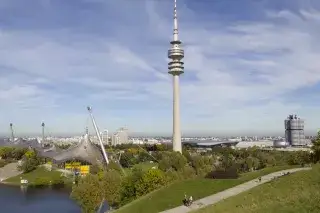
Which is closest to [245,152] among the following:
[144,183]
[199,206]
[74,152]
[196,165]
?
[196,165]

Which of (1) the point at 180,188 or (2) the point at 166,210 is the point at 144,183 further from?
(2) the point at 166,210

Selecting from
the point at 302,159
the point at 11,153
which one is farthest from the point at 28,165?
the point at 302,159

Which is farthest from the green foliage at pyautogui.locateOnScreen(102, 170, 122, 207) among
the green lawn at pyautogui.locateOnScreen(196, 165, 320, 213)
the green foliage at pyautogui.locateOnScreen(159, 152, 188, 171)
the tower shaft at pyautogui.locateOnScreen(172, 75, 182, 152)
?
the tower shaft at pyautogui.locateOnScreen(172, 75, 182, 152)

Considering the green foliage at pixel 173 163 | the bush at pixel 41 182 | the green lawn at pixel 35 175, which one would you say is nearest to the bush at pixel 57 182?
the bush at pixel 41 182

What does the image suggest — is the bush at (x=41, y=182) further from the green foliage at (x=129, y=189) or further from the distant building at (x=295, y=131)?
the distant building at (x=295, y=131)

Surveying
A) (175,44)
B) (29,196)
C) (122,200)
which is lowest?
(29,196)

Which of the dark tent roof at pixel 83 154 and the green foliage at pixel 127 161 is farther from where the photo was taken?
the dark tent roof at pixel 83 154
